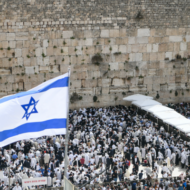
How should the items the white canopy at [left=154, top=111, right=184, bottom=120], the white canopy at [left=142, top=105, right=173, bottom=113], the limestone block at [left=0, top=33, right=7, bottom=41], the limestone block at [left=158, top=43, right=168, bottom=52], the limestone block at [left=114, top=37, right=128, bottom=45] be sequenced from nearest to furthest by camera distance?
the white canopy at [left=154, top=111, right=184, bottom=120]
the white canopy at [left=142, top=105, right=173, bottom=113]
the limestone block at [left=0, top=33, right=7, bottom=41]
the limestone block at [left=114, top=37, right=128, bottom=45]
the limestone block at [left=158, top=43, right=168, bottom=52]

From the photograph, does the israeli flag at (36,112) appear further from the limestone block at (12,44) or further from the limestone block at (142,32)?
the limestone block at (142,32)

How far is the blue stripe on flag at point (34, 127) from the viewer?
988cm

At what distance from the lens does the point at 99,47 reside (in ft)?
88.9

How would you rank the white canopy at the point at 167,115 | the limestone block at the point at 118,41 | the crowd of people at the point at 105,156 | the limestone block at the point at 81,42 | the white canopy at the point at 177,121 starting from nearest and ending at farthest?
the crowd of people at the point at 105,156
the white canopy at the point at 177,121
the white canopy at the point at 167,115
the limestone block at the point at 81,42
the limestone block at the point at 118,41

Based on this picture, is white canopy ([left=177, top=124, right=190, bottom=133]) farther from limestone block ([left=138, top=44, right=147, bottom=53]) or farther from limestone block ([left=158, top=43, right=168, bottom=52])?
limestone block ([left=158, top=43, right=168, bottom=52])

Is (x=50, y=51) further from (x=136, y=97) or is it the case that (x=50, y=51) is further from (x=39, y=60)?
(x=136, y=97)

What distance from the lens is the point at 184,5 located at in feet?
90.6

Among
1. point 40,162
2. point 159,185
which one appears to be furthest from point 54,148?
point 159,185

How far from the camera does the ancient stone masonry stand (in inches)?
1034

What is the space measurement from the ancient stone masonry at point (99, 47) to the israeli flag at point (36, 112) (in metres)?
16.5

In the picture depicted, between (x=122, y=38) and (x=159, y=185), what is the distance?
1362 cm

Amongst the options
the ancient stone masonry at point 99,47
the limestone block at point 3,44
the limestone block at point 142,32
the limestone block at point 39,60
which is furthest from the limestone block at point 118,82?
the limestone block at point 3,44

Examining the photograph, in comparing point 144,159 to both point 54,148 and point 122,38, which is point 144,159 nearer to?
point 54,148

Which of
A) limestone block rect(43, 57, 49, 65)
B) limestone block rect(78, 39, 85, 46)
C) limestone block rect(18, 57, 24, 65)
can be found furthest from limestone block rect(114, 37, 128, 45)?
limestone block rect(18, 57, 24, 65)
